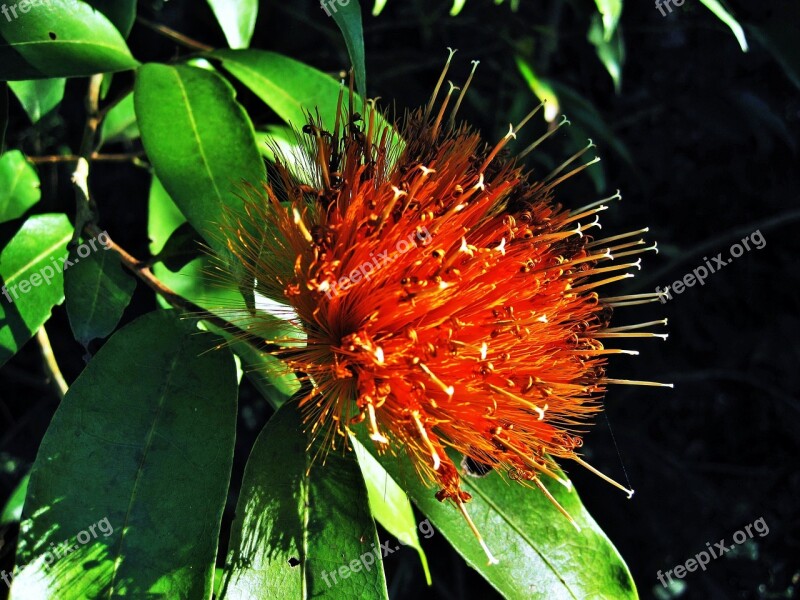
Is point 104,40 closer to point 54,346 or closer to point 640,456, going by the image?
point 54,346

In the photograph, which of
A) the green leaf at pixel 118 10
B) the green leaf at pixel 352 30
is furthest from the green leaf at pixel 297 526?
the green leaf at pixel 118 10

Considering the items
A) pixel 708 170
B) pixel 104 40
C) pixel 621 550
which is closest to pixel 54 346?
pixel 104 40

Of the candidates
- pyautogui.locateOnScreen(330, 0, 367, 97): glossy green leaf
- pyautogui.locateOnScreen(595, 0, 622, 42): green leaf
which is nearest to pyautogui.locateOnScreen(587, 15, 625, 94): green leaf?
pyautogui.locateOnScreen(595, 0, 622, 42): green leaf

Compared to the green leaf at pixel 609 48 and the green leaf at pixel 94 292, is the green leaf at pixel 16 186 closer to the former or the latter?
the green leaf at pixel 94 292

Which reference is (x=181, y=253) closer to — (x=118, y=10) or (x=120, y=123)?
(x=118, y=10)

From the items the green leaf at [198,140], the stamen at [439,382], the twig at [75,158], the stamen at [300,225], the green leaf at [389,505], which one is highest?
the twig at [75,158]

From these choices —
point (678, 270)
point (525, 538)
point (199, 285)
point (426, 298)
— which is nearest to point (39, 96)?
point (199, 285)

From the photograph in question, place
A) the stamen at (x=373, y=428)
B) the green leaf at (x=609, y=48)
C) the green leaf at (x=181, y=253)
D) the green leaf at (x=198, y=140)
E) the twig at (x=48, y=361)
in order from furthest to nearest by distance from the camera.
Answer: the green leaf at (x=609, y=48)
the twig at (x=48, y=361)
the green leaf at (x=181, y=253)
the green leaf at (x=198, y=140)
the stamen at (x=373, y=428)
